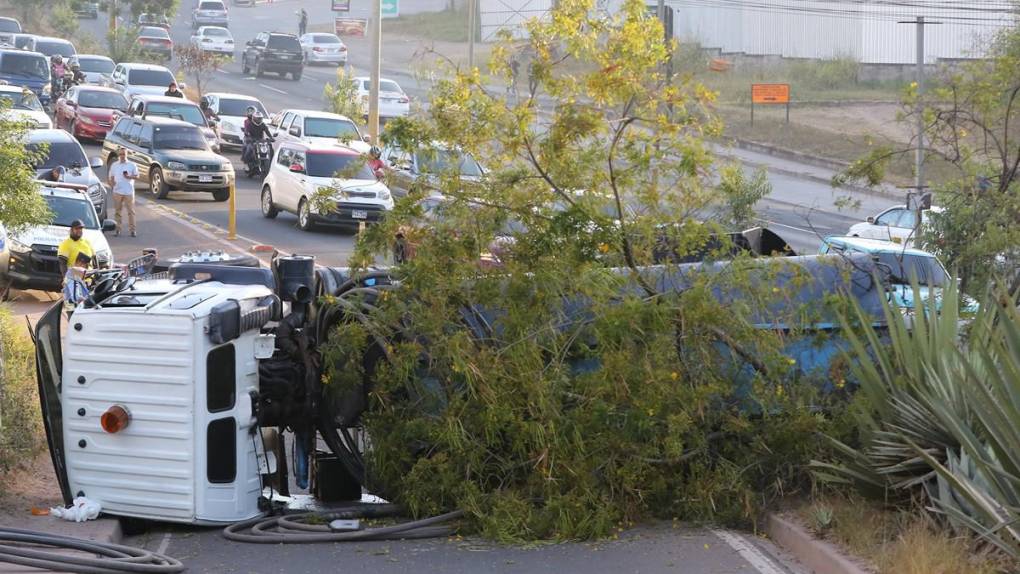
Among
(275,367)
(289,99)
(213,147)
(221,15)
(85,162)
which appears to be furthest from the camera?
(221,15)

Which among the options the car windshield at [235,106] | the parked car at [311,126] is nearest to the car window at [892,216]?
the parked car at [311,126]

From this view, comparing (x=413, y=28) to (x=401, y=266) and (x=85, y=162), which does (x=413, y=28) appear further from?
(x=401, y=266)

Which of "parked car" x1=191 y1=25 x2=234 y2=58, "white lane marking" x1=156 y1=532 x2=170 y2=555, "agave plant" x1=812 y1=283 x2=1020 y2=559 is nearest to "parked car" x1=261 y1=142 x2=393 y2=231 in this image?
"white lane marking" x1=156 y1=532 x2=170 y2=555

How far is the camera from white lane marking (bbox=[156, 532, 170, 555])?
949cm

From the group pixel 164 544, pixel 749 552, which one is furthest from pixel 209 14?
pixel 749 552

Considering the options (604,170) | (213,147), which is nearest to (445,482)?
(604,170)

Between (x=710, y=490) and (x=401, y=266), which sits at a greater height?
(x=401, y=266)

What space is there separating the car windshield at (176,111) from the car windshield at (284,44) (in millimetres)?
25505

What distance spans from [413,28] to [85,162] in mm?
50018

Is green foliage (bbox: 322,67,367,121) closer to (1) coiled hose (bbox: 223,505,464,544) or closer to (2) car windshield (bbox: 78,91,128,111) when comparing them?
(2) car windshield (bbox: 78,91,128,111)

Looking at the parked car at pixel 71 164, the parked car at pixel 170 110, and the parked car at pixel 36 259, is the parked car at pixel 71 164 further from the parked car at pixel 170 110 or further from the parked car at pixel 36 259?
the parked car at pixel 170 110

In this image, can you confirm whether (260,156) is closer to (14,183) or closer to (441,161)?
(14,183)

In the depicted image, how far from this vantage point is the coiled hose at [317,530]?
9.58 metres

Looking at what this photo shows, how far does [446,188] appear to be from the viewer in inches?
410
